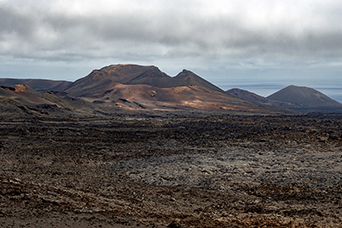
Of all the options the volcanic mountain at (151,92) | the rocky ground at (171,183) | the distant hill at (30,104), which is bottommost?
the rocky ground at (171,183)

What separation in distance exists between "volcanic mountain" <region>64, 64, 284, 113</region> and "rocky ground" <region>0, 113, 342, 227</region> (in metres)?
65.1

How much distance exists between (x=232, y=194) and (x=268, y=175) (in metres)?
3.77

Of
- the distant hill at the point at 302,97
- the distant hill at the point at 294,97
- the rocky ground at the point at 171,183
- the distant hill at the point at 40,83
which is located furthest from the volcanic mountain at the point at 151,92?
the rocky ground at the point at 171,183

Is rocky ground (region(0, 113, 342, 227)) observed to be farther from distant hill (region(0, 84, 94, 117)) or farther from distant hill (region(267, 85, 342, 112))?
distant hill (region(267, 85, 342, 112))

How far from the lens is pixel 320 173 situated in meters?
A: 16.2

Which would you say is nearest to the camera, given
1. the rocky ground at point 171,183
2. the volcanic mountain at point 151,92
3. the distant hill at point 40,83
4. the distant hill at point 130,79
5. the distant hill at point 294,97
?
the rocky ground at point 171,183

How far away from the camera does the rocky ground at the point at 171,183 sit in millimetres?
9539

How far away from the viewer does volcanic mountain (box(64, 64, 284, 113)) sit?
102 meters

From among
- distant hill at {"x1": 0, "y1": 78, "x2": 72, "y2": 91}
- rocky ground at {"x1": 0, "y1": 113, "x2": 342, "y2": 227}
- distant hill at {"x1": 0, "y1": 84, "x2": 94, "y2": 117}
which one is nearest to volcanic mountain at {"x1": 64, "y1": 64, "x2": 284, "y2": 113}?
distant hill at {"x1": 0, "y1": 84, "x2": 94, "y2": 117}

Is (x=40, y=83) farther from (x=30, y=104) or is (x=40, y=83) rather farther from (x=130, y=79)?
(x=30, y=104)

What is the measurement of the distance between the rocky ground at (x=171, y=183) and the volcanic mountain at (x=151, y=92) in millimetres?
65136

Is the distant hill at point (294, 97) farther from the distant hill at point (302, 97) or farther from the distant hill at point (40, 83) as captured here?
the distant hill at point (40, 83)

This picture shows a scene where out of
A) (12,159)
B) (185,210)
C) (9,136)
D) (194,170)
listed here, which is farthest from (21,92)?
(185,210)

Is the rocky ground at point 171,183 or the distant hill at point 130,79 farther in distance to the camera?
the distant hill at point 130,79
